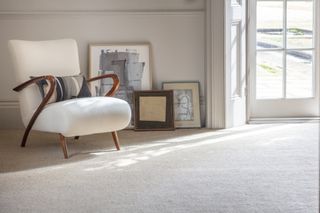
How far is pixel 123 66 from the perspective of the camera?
5637mm

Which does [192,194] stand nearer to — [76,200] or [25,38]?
[76,200]

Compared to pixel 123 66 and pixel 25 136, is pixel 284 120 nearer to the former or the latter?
pixel 123 66

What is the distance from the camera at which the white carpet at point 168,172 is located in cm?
332

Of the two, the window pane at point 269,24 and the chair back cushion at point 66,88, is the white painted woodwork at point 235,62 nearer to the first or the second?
the window pane at point 269,24

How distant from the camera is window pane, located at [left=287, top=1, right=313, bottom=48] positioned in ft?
19.2

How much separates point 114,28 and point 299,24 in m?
1.71

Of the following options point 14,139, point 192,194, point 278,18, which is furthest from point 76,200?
point 278,18

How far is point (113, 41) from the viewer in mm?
5645

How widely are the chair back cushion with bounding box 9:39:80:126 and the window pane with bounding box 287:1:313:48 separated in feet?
6.70

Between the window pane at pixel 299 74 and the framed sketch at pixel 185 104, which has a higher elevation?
the window pane at pixel 299 74

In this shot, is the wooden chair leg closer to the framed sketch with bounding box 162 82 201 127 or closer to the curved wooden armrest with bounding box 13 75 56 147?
the curved wooden armrest with bounding box 13 75 56 147

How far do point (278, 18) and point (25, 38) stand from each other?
2.30 metres

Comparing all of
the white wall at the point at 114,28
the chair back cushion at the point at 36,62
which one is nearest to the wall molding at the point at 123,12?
the white wall at the point at 114,28

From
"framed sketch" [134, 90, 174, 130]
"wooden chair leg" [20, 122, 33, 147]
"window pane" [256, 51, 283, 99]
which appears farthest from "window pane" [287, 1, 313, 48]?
"wooden chair leg" [20, 122, 33, 147]
